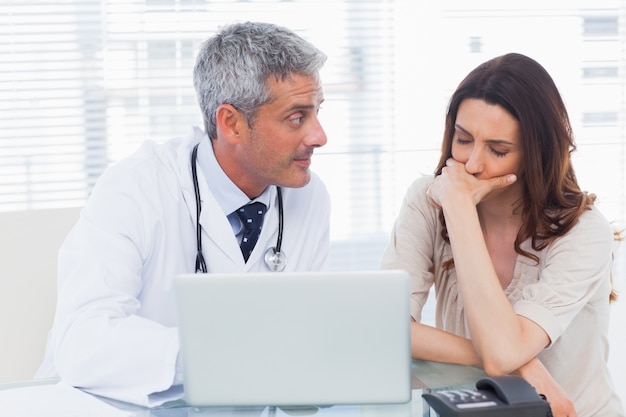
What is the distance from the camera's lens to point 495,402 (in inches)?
42.2

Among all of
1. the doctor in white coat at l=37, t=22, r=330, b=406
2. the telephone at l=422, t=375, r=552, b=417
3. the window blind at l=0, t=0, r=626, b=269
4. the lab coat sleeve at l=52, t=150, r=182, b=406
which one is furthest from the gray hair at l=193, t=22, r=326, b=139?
the window blind at l=0, t=0, r=626, b=269

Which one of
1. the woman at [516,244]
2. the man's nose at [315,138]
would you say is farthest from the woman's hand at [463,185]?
the man's nose at [315,138]

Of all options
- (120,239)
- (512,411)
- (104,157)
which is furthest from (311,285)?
(104,157)

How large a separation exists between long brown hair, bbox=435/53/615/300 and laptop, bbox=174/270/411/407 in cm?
76

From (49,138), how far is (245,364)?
7.88ft

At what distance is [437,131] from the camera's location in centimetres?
351

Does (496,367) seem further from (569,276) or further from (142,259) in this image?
(142,259)

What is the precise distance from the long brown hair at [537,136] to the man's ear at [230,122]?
19.0 inches

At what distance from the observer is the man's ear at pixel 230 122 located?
1.83 meters

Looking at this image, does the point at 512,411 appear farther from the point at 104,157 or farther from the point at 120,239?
the point at 104,157

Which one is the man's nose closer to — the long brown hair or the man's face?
the man's face

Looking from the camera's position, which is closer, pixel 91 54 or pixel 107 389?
pixel 107 389

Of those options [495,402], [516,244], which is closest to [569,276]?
[516,244]

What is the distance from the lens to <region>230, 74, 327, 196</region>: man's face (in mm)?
1784
